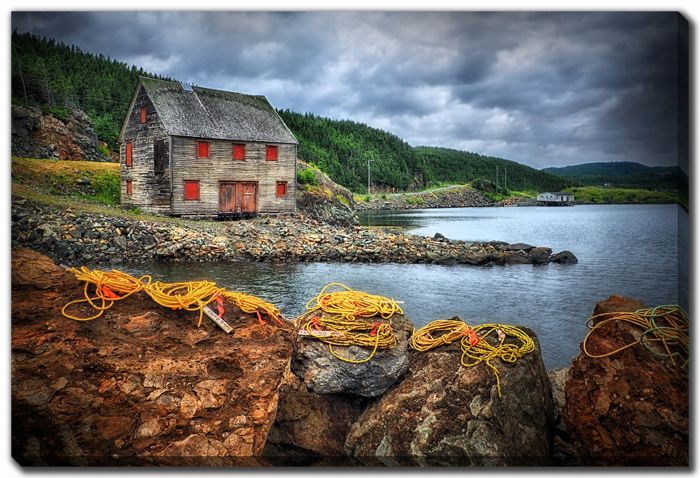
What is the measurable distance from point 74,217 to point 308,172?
18785 mm

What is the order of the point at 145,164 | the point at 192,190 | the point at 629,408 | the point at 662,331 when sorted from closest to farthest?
the point at 629,408 → the point at 662,331 → the point at 192,190 → the point at 145,164

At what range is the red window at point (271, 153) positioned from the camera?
64.5 ft

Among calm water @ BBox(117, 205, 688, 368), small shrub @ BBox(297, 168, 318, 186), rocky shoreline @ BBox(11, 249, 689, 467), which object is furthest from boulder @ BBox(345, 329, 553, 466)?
small shrub @ BBox(297, 168, 318, 186)

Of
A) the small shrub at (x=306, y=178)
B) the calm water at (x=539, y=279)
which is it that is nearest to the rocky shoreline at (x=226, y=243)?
the calm water at (x=539, y=279)

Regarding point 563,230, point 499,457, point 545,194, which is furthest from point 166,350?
point 545,194

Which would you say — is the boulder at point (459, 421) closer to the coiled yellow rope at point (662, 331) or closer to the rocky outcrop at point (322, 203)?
the coiled yellow rope at point (662, 331)

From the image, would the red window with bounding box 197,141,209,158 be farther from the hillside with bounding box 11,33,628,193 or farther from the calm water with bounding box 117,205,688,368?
the calm water with bounding box 117,205,688,368

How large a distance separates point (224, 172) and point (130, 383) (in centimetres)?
1491

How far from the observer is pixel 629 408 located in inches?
129

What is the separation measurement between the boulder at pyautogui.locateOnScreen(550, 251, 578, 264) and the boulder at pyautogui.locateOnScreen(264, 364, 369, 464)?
29.5 feet

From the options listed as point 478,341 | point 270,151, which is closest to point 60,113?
point 270,151

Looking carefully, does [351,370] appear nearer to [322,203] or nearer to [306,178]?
[322,203]

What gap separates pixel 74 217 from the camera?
337 inches

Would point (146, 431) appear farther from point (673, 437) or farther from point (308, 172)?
point (308, 172)
